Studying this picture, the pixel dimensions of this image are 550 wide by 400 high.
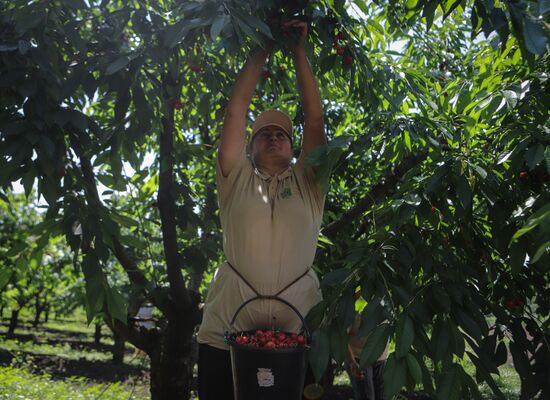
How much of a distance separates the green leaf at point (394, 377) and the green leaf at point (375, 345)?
0.14ft

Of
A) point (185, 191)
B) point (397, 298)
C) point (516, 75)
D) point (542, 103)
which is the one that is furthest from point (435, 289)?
point (185, 191)

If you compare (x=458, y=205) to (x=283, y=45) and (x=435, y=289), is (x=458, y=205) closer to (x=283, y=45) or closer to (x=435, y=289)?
(x=435, y=289)

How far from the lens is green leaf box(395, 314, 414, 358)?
154 cm

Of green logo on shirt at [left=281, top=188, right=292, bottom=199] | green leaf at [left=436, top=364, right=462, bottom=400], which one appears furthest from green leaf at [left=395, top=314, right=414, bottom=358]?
green logo on shirt at [left=281, top=188, right=292, bottom=199]

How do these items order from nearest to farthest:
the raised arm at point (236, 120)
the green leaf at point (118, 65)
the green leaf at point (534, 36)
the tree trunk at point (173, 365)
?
the green leaf at point (534, 36) → the green leaf at point (118, 65) → the raised arm at point (236, 120) → the tree trunk at point (173, 365)

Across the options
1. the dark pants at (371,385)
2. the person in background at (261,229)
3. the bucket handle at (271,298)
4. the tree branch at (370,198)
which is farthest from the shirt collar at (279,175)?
the dark pants at (371,385)

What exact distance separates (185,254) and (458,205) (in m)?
2.26

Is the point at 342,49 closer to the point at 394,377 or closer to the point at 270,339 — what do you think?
the point at 270,339

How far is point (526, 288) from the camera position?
227cm

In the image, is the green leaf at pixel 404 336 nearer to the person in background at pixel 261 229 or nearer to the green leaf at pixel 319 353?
the green leaf at pixel 319 353

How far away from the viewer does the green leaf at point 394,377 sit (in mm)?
1519

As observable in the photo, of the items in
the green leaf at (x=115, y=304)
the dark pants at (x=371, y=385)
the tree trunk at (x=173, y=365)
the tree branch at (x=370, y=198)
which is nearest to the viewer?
the green leaf at (x=115, y=304)

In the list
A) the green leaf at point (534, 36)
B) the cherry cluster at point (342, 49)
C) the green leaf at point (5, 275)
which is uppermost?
the cherry cluster at point (342, 49)

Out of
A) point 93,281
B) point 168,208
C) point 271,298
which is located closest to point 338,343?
point 271,298
